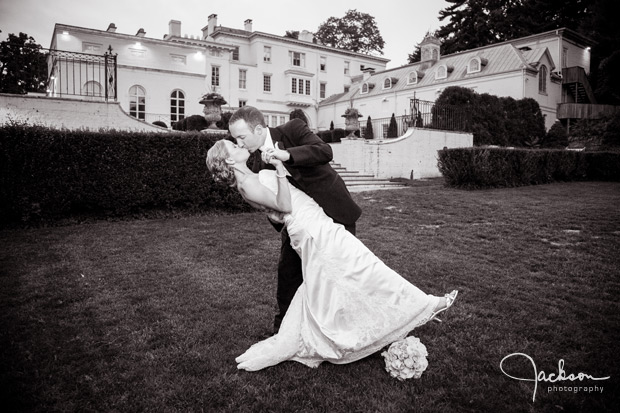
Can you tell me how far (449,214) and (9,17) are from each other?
39.5 feet

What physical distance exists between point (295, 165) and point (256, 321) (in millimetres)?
1872

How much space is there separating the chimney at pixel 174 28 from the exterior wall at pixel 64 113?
3275 centimetres

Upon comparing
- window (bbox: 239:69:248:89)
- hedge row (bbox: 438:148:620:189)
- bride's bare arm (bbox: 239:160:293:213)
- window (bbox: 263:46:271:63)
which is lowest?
bride's bare arm (bbox: 239:160:293:213)

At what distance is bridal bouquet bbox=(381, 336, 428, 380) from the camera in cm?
291

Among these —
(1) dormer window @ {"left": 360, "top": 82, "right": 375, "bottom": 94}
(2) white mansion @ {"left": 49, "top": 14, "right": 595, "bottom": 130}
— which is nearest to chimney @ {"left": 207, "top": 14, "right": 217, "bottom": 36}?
(2) white mansion @ {"left": 49, "top": 14, "right": 595, "bottom": 130}

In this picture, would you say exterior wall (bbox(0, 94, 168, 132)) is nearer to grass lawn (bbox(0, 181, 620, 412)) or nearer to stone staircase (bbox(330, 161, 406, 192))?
grass lawn (bbox(0, 181, 620, 412))

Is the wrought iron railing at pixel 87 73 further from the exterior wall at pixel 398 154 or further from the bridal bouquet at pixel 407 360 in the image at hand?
the bridal bouquet at pixel 407 360

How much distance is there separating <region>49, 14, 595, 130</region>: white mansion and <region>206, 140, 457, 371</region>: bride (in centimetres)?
2342

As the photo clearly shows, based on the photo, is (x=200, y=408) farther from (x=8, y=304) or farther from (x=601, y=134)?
(x=601, y=134)

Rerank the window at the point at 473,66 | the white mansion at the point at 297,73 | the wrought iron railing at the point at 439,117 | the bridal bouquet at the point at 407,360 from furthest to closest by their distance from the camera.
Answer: the window at the point at 473,66, the white mansion at the point at 297,73, the wrought iron railing at the point at 439,117, the bridal bouquet at the point at 407,360

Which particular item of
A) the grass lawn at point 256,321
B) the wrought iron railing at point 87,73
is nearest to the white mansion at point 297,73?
the wrought iron railing at point 87,73

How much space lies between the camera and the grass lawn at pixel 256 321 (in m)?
2.73

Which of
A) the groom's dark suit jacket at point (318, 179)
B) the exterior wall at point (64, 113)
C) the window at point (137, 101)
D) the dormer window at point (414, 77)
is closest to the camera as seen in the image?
the groom's dark suit jacket at point (318, 179)

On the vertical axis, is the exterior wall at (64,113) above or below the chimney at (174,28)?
below
